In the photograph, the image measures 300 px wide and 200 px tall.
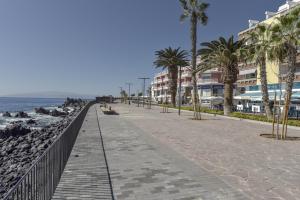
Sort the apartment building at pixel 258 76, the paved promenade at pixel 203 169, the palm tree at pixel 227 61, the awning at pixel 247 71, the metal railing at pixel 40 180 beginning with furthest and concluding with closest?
the awning at pixel 247 71
the apartment building at pixel 258 76
the palm tree at pixel 227 61
the paved promenade at pixel 203 169
the metal railing at pixel 40 180

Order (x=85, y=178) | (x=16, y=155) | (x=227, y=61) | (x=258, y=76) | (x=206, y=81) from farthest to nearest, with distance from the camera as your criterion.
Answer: (x=206, y=81), (x=258, y=76), (x=227, y=61), (x=16, y=155), (x=85, y=178)

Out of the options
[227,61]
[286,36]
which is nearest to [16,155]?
[286,36]

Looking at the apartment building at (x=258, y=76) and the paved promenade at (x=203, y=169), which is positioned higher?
the apartment building at (x=258, y=76)

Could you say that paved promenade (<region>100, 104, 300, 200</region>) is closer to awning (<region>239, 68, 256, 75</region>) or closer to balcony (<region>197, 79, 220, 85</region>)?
awning (<region>239, 68, 256, 75</region>)

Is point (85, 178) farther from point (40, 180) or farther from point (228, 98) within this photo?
point (228, 98)

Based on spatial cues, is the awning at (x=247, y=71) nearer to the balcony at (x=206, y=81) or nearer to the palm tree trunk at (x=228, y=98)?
the palm tree trunk at (x=228, y=98)

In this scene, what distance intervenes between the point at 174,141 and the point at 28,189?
36.8ft

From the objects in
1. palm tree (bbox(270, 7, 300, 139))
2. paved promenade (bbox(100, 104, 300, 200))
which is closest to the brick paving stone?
paved promenade (bbox(100, 104, 300, 200))

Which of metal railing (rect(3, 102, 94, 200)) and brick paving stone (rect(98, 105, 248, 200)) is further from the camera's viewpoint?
brick paving stone (rect(98, 105, 248, 200))

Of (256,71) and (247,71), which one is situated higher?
(247,71)

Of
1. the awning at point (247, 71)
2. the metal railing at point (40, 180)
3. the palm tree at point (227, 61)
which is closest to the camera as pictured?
the metal railing at point (40, 180)

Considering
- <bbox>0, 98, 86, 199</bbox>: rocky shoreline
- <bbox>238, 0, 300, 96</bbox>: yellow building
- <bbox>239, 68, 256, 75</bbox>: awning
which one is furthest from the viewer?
<bbox>239, 68, 256, 75</bbox>: awning

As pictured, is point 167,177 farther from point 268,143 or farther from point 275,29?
point 275,29

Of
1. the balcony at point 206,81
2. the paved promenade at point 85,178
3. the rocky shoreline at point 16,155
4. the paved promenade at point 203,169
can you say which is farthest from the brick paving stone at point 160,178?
the balcony at point 206,81
